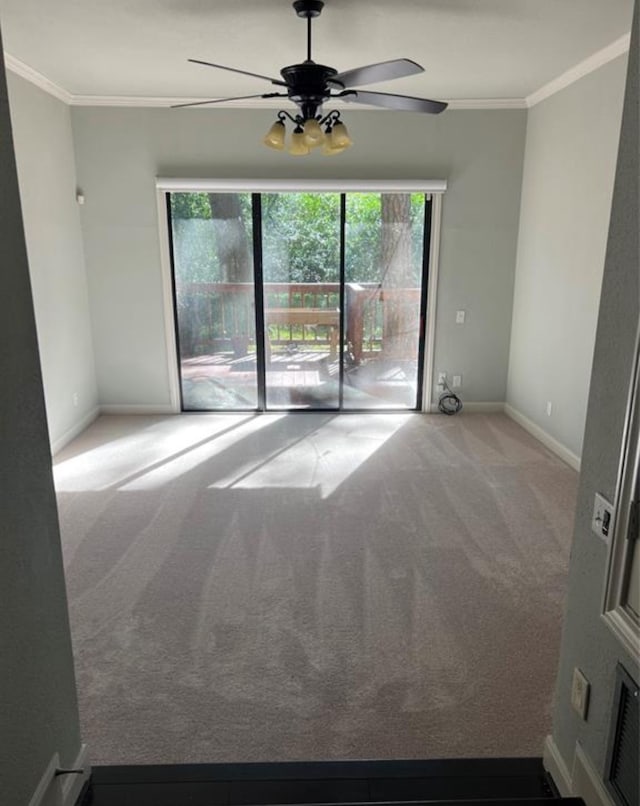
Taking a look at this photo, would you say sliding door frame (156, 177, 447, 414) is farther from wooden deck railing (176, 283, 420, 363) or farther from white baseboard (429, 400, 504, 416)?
white baseboard (429, 400, 504, 416)

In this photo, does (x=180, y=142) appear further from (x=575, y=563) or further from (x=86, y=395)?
(x=575, y=563)

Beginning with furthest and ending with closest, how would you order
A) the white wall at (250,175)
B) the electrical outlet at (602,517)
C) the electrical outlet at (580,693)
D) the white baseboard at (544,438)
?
the white wall at (250,175)
the white baseboard at (544,438)
the electrical outlet at (580,693)
the electrical outlet at (602,517)

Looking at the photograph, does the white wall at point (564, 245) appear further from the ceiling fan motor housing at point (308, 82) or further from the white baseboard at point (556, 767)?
the white baseboard at point (556, 767)

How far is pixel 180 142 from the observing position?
5.05m

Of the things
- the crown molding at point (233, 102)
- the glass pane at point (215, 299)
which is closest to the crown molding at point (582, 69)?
the crown molding at point (233, 102)

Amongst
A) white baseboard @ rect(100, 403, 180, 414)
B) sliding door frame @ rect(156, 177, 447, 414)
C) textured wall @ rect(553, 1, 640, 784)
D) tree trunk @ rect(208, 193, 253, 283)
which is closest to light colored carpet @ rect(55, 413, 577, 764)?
textured wall @ rect(553, 1, 640, 784)

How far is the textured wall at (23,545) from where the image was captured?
1248 millimetres

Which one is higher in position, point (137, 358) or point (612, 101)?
point (612, 101)

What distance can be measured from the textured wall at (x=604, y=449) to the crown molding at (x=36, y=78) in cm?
386

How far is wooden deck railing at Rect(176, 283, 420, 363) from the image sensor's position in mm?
5441

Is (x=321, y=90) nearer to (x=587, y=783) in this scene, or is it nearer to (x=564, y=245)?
(x=564, y=245)

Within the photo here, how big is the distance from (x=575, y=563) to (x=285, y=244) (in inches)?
171

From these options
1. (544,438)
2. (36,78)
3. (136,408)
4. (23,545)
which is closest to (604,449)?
(23,545)

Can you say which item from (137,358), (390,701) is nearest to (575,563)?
(390,701)
